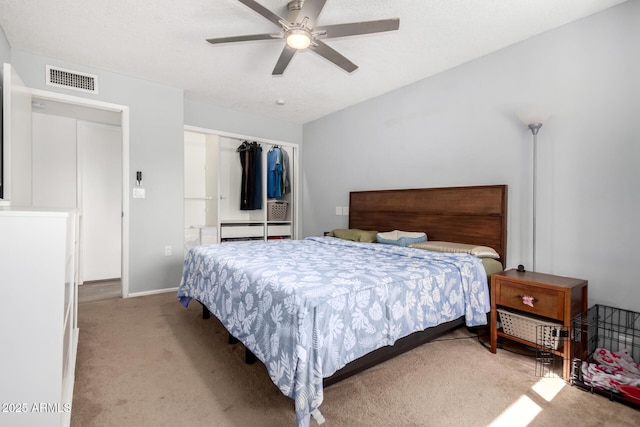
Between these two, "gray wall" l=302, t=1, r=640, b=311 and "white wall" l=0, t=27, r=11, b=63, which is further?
"white wall" l=0, t=27, r=11, b=63

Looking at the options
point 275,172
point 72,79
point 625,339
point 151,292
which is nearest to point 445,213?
point 625,339

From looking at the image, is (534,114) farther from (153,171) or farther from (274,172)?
(153,171)

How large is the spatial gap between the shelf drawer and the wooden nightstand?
3411 mm

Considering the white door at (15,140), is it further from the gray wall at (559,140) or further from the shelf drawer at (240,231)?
the gray wall at (559,140)

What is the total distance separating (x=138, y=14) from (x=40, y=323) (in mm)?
2232

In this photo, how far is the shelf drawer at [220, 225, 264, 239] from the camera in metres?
4.41

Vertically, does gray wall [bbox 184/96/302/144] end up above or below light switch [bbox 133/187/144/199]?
above

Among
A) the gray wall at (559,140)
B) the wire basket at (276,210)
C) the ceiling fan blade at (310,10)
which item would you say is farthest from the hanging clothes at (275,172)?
the ceiling fan blade at (310,10)

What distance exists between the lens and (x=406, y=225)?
132 inches

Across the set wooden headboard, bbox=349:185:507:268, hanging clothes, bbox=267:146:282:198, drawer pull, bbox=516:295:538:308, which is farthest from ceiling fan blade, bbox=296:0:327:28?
hanging clothes, bbox=267:146:282:198

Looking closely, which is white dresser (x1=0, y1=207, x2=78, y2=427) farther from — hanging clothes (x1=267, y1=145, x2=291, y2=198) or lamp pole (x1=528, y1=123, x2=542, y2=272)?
hanging clothes (x1=267, y1=145, x2=291, y2=198)

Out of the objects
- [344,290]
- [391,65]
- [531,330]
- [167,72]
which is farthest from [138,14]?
[531,330]

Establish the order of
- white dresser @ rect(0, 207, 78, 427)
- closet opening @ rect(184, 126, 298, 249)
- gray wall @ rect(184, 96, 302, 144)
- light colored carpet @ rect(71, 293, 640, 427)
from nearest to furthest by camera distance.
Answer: white dresser @ rect(0, 207, 78, 427)
light colored carpet @ rect(71, 293, 640, 427)
gray wall @ rect(184, 96, 302, 144)
closet opening @ rect(184, 126, 298, 249)

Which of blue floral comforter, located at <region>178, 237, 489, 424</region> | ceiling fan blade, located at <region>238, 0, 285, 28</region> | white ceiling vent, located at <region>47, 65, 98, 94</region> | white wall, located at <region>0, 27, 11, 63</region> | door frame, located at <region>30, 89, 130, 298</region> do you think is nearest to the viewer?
blue floral comforter, located at <region>178, 237, 489, 424</region>
